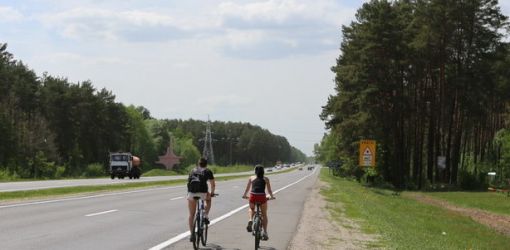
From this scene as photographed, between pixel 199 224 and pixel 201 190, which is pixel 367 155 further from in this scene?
pixel 199 224

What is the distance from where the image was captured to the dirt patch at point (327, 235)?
564 inches

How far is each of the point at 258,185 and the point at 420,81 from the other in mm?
53004

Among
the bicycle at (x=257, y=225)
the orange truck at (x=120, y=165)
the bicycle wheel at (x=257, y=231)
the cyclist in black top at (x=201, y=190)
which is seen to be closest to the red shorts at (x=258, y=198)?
the bicycle at (x=257, y=225)

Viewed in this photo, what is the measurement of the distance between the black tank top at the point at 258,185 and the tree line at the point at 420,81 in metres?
44.5

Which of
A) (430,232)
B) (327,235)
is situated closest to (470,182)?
(430,232)

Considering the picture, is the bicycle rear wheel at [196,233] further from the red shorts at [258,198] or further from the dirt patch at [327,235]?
the dirt patch at [327,235]

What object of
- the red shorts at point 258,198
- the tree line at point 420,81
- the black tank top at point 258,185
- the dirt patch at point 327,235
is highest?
the tree line at point 420,81

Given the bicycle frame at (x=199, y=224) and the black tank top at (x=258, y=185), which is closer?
the bicycle frame at (x=199, y=224)

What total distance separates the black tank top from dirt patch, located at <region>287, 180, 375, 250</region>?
131 cm

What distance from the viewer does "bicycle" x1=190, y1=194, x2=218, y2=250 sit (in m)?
12.9

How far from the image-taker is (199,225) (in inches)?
512

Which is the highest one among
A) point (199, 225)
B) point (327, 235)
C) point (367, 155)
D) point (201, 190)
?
point (367, 155)

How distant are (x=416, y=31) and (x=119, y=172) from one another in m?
33.2

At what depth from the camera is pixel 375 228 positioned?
62.0 ft
